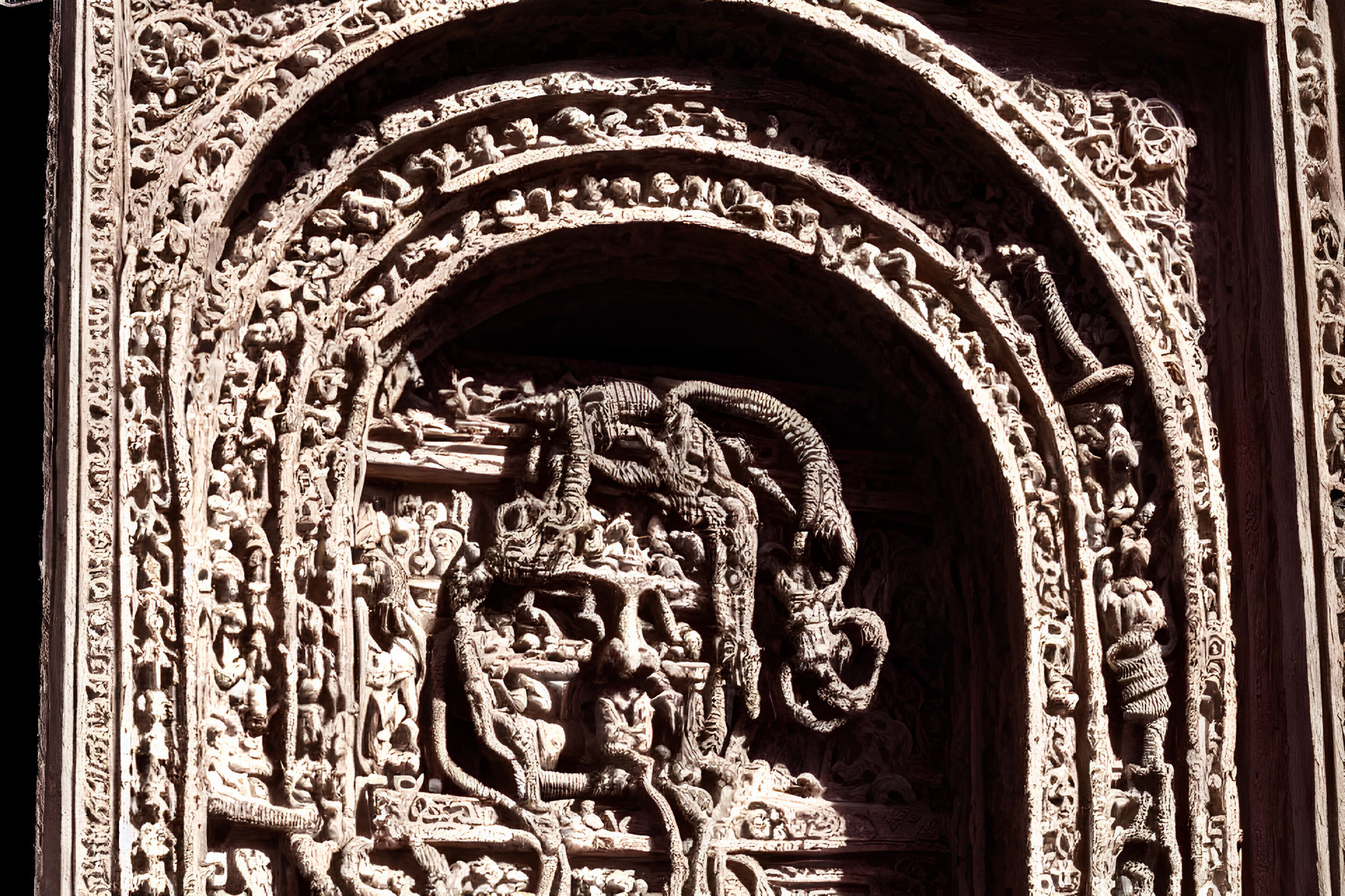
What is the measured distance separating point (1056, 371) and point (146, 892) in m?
2.99

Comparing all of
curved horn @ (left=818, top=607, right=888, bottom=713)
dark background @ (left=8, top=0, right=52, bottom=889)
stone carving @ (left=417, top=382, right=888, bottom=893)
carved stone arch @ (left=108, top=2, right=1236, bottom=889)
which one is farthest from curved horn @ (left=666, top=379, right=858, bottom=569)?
dark background @ (left=8, top=0, right=52, bottom=889)

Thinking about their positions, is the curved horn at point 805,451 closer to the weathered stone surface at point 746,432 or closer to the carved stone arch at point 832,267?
the weathered stone surface at point 746,432

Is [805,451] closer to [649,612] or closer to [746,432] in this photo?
[746,432]

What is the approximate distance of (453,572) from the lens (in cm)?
597

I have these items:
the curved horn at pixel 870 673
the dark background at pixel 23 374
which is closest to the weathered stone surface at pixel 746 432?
the curved horn at pixel 870 673

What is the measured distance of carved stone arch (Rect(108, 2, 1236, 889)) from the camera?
5387mm

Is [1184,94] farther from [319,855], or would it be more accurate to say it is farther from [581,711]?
[319,855]

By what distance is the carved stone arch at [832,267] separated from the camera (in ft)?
17.7

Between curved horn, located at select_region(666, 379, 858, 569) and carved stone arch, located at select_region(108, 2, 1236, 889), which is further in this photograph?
curved horn, located at select_region(666, 379, 858, 569)

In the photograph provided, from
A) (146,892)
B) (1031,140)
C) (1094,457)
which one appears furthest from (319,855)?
(1031,140)

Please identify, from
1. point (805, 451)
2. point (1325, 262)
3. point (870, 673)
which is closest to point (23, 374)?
point (805, 451)

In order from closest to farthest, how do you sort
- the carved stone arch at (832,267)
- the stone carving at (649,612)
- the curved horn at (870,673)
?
the carved stone arch at (832,267) < the stone carving at (649,612) < the curved horn at (870,673)

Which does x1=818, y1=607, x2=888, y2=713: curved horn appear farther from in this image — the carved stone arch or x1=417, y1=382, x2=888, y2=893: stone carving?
the carved stone arch

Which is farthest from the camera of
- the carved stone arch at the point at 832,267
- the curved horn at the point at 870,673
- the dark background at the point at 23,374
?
the curved horn at the point at 870,673
